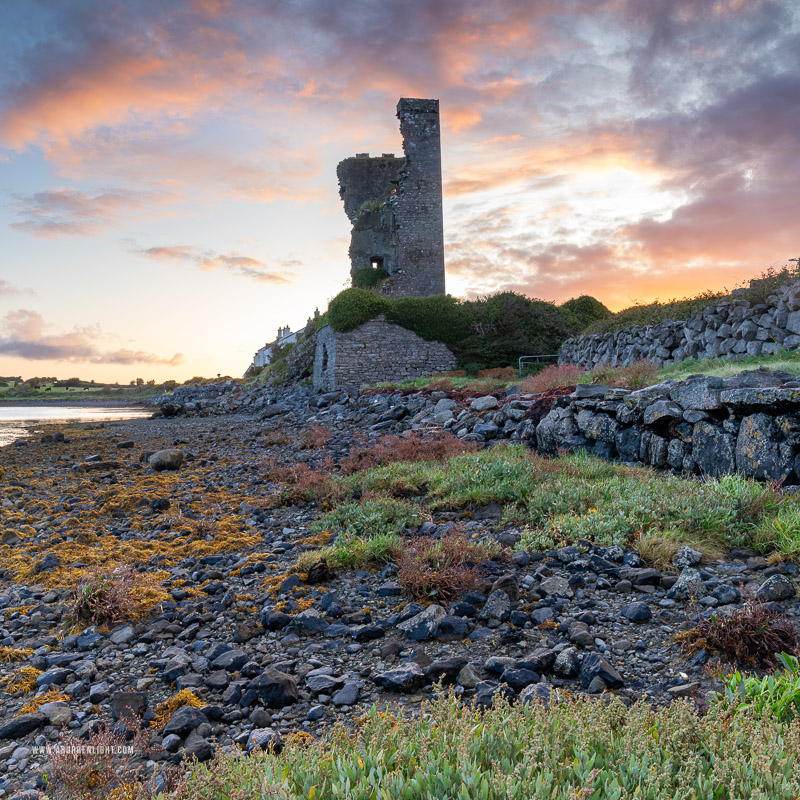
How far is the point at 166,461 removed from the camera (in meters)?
14.7

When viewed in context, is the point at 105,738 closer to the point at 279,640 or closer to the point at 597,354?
the point at 279,640

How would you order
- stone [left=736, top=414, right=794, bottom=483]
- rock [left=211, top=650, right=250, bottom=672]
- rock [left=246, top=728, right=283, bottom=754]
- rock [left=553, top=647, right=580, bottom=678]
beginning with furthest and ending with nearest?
stone [left=736, top=414, right=794, bottom=483] → rock [left=211, top=650, right=250, bottom=672] → rock [left=553, top=647, right=580, bottom=678] → rock [left=246, top=728, right=283, bottom=754]

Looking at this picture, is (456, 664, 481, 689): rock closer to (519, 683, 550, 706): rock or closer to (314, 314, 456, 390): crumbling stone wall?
(519, 683, 550, 706): rock

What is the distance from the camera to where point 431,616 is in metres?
5.03

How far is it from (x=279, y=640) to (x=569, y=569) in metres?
3.00

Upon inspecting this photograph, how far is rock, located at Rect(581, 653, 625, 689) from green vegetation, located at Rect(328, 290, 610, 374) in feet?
84.9

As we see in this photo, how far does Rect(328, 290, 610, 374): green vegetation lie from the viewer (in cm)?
3005

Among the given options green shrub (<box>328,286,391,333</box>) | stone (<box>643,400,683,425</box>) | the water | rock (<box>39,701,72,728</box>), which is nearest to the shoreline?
the water

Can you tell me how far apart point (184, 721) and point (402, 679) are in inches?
57.8

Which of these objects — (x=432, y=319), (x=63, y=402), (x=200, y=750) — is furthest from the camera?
(x=63, y=402)

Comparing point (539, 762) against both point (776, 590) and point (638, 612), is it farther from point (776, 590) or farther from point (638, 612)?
point (776, 590)

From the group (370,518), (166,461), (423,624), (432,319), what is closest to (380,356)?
(432,319)

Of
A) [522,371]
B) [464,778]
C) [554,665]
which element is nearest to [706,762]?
[464,778]

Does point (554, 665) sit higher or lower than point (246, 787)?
lower
